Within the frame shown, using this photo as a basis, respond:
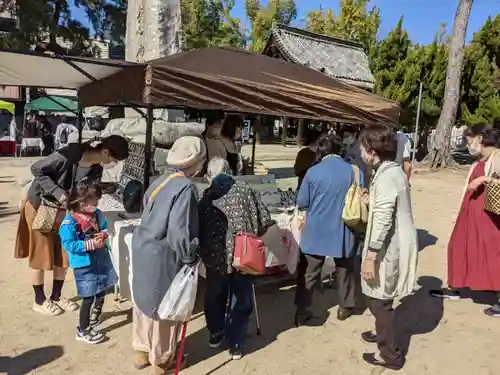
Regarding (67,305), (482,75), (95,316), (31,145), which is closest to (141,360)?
(95,316)

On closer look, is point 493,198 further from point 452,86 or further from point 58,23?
point 58,23

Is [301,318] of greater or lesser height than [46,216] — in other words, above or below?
below

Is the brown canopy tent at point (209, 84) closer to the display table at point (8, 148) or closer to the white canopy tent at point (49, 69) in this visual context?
the white canopy tent at point (49, 69)

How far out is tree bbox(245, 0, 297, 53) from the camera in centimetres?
4388

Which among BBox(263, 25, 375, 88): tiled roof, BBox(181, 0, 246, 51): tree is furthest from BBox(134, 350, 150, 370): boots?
BBox(181, 0, 246, 51): tree

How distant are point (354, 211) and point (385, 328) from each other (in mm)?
872

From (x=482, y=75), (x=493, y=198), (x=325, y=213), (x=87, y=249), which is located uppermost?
(x=482, y=75)

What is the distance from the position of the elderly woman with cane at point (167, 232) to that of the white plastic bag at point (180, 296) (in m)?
0.04

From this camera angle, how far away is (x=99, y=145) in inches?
144

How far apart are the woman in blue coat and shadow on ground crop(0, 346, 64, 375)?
193 centimetres

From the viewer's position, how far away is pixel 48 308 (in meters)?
3.90

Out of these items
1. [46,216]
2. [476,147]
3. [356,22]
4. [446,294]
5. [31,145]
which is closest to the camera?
[46,216]

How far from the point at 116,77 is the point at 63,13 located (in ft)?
67.7

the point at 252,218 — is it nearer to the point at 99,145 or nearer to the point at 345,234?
the point at 345,234
